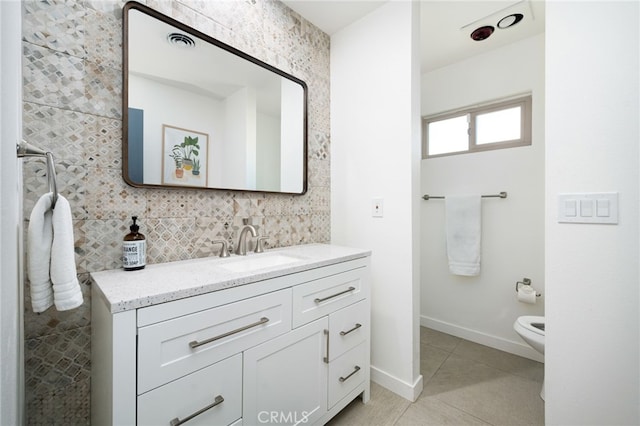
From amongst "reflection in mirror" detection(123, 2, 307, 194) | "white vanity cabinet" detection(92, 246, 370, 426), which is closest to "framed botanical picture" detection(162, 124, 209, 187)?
"reflection in mirror" detection(123, 2, 307, 194)

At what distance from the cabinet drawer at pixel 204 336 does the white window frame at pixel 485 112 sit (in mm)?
2271

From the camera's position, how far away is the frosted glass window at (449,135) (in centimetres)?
251

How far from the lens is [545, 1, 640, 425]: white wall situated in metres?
0.96

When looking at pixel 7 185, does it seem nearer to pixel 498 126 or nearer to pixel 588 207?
pixel 588 207

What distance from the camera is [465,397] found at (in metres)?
1.62

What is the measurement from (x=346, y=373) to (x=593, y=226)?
4.28 feet

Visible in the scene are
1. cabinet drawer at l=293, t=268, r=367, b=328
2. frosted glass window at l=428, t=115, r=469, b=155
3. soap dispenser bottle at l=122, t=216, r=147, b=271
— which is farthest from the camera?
frosted glass window at l=428, t=115, r=469, b=155

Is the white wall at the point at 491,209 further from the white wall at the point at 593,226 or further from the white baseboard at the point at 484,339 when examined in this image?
the white wall at the point at 593,226

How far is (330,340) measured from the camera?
1309 millimetres

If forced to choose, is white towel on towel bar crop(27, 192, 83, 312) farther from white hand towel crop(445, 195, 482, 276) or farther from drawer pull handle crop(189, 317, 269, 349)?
white hand towel crop(445, 195, 482, 276)

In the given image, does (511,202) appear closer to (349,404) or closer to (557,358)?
(557,358)

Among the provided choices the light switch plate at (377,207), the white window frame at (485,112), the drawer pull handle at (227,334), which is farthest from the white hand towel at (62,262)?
the white window frame at (485,112)

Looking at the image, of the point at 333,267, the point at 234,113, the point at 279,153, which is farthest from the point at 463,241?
the point at 234,113

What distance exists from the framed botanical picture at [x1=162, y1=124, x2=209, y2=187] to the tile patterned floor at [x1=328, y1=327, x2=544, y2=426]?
59.2 inches
